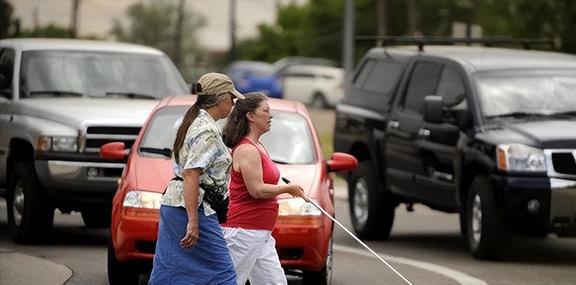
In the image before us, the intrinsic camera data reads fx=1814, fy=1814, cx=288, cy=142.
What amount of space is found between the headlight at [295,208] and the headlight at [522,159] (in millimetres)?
3014

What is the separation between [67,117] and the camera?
55.6 ft

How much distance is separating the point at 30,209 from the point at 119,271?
11.5 ft

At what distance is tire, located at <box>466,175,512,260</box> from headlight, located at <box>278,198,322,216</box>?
3075 millimetres

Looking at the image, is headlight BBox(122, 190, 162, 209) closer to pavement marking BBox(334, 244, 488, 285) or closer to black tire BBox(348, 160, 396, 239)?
pavement marking BBox(334, 244, 488, 285)

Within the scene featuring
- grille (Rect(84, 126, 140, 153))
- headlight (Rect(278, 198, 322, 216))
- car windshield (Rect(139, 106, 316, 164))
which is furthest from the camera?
grille (Rect(84, 126, 140, 153))

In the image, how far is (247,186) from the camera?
402 inches

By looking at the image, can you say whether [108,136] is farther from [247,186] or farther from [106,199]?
[247,186]

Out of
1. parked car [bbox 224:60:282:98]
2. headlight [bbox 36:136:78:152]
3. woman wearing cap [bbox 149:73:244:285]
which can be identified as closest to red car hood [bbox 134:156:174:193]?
headlight [bbox 36:136:78:152]

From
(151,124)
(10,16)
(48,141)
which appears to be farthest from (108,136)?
(10,16)

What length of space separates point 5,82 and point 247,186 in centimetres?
858

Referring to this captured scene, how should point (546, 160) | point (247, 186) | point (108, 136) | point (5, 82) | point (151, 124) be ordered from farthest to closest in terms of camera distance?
point (5, 82) → point (108, 136) → point (546, 160) → point (151, 124) → point (247, 186)

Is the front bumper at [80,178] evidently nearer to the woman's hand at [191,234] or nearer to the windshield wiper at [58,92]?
the windshield wiper at [58,92]

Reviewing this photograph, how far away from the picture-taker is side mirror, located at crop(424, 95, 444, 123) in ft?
55.3

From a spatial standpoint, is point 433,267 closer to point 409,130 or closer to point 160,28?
point 409,130
